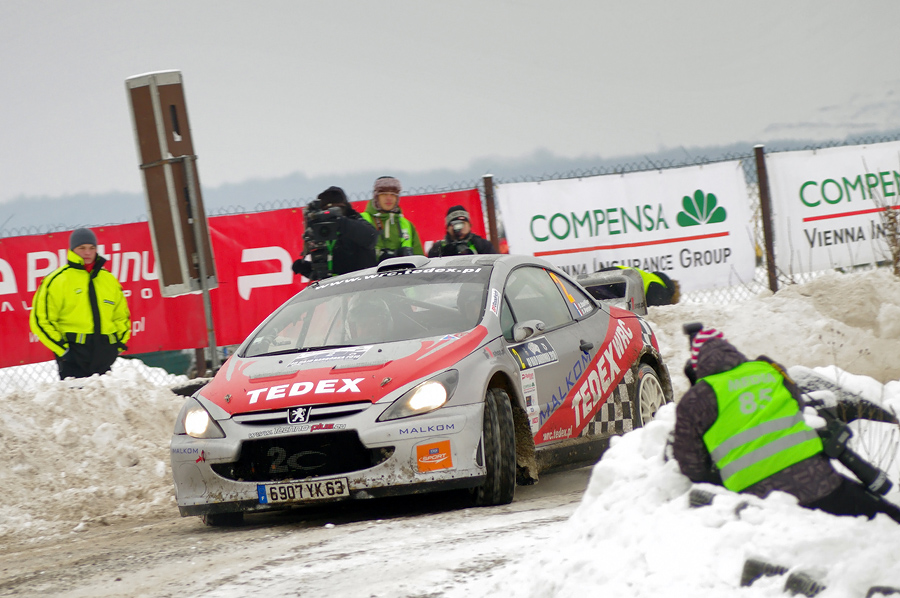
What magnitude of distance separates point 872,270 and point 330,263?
6998 millimetres

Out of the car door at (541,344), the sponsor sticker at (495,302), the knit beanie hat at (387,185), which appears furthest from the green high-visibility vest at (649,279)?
the sponsor sticker at (495,302)

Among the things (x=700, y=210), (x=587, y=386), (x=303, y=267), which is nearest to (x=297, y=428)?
(x=587, y=386)

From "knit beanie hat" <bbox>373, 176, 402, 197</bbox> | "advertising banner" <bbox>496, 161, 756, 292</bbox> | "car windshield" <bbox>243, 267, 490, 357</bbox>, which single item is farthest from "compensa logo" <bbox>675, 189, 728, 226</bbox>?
"car windshield" <bbox>243, 267, 490, 357</bbox>

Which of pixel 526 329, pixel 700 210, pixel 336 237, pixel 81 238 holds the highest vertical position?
pixel 81 238

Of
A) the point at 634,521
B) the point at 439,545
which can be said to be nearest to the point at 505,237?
the point at 439,545

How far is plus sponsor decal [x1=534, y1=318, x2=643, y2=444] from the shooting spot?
6777mm

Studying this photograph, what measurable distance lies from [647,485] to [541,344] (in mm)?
2877

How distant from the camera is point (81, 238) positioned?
10.5m

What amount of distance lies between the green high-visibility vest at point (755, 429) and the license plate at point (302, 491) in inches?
102

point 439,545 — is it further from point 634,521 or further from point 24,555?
point 24,555

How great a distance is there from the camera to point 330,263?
9406mm

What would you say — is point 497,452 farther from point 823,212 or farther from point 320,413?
point 823,212

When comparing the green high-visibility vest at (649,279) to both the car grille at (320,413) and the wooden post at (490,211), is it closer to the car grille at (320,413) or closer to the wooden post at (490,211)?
the wooden post at (490,211)

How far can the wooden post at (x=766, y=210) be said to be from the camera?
12.8 m
